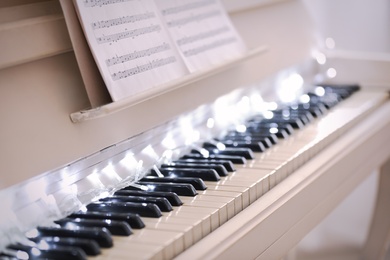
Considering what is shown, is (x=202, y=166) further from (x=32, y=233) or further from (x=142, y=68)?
(x=32, y=233)

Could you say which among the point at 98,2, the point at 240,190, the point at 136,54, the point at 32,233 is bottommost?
the point at 240,190

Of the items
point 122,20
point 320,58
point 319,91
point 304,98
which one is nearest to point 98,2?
point 122,20

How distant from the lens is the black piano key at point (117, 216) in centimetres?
125

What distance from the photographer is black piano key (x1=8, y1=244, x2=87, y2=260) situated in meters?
1.10

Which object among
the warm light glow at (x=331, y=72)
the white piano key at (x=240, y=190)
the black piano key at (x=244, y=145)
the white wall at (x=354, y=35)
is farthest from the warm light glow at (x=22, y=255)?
the white wall at (x=354, y=35)

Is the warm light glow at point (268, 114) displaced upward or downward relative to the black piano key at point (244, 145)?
upward

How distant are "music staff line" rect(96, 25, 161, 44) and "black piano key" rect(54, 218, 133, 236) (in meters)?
0.42

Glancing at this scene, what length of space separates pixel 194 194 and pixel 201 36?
1.96ft

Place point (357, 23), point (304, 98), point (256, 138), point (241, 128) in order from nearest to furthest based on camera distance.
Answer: point (256, 138), point (241, 128), point (304, 98), point (357, 23)

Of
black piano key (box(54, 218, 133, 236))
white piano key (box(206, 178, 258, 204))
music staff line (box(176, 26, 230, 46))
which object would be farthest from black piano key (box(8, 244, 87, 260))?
music staff line (box(176, 26, 230, 46))

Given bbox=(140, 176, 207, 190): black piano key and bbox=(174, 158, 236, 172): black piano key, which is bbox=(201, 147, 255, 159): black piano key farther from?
bbox=(140, 176, 207, 190): black piano key

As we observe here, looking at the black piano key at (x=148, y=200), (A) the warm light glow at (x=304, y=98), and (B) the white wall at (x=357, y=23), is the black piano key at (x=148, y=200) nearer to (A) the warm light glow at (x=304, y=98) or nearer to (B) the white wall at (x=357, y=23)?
(A) the warm light glow at (x=304, y=98)

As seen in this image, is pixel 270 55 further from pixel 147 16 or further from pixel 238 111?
pixel 147 16

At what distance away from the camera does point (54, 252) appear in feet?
3.66
